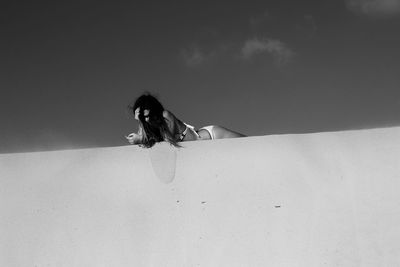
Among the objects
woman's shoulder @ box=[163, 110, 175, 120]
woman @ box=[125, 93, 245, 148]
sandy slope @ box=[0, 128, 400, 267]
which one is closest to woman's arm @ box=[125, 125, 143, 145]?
woman @ box=[125, 93, 245, 148]

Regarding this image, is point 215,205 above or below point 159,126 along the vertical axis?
below

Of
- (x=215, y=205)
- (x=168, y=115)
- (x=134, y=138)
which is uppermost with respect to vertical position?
(x=168, y=115)

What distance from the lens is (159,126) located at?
2154 mm

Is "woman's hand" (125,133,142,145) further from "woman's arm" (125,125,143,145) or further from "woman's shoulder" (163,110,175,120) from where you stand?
"woman's shoulder" (163,110,175,120)

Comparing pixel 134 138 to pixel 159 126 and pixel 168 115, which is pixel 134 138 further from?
pixel 168 115

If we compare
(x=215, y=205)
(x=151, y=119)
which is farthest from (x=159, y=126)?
(x=215, y=205)

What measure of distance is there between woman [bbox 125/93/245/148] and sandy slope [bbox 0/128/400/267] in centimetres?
57

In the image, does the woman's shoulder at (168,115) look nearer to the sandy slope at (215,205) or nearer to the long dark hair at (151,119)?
the long dark hair at (151,119)

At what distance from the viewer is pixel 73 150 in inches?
61.4

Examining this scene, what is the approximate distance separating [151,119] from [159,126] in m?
0.14

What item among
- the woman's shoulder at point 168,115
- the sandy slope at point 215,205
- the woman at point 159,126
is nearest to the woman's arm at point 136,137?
the woman at point 159,126

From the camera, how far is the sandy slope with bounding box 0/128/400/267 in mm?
1340

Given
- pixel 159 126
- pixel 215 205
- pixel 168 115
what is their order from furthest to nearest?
1. pixel 168 115
2. pixel 159 126
3. pixel 215 205

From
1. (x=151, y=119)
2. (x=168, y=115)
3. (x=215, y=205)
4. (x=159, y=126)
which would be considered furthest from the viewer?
(x=168, y=115)
